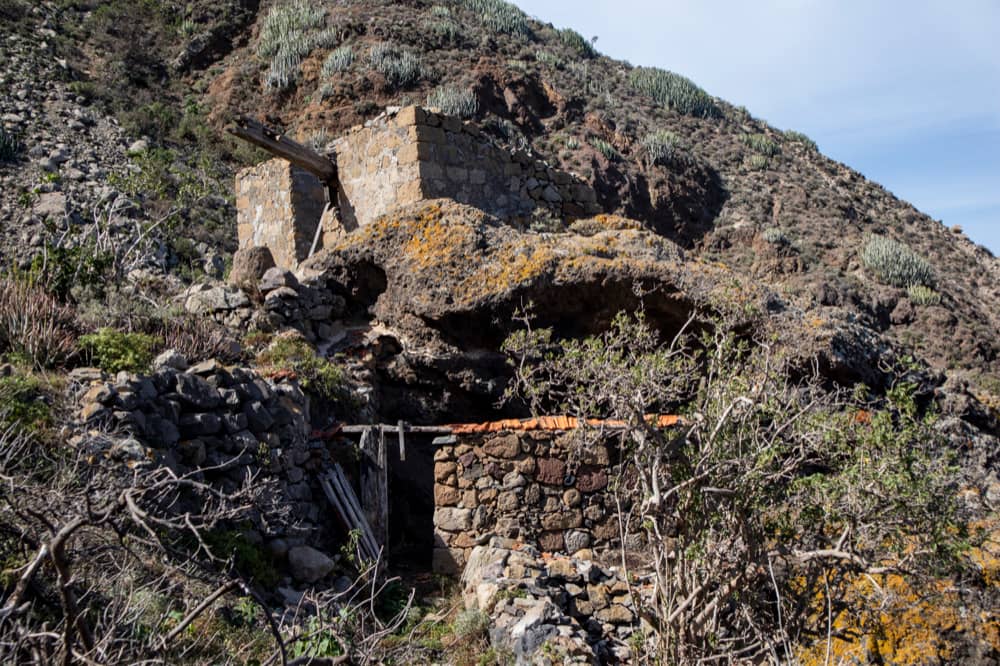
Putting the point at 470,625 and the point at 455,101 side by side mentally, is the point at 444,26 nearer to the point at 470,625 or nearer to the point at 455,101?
the point at 455,101

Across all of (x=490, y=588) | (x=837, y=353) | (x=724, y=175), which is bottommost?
(x=490, y=588)

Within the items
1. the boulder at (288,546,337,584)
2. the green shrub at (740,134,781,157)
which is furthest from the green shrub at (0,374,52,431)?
the green shrub at (740,134,781,157)

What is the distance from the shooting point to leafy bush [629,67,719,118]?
2556 cm

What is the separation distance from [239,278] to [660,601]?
19.9 feet

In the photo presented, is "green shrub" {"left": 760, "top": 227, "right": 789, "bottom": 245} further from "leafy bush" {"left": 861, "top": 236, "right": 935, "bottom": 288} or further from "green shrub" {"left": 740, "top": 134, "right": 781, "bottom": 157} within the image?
"green shrub" {"left": 740, "top": 134, "right": 781, "bottom": 157}

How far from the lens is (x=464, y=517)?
7.29 metres

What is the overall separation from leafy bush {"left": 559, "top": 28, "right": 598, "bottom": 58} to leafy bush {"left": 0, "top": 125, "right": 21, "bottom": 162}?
1748 cm

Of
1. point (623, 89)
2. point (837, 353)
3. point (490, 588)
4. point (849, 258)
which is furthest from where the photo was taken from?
point (623, 89)

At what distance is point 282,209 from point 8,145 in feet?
28.0

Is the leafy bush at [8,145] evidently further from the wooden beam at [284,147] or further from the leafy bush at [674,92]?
the leafy bush at [674,92]

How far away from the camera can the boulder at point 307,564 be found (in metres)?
6.12

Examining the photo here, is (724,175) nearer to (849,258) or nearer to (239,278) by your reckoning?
(849,258)

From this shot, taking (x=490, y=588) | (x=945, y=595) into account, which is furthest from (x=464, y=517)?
(x=945, y=595)

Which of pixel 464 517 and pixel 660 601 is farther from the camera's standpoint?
pixel 464 517
